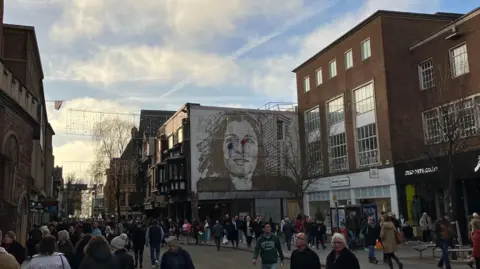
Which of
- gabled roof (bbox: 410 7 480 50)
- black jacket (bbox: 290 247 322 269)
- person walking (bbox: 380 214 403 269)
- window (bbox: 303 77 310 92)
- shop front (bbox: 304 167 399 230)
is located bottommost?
person walking (bbox: 380 214 403 269)

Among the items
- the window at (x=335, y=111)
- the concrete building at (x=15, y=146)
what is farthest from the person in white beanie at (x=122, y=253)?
the window at (x=335, y=111)

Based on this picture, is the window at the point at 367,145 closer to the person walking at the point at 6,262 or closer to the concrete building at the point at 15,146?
the concrete building at the point at 15,146

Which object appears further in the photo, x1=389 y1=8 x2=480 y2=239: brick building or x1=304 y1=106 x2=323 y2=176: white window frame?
x1=304 y1=106 x2=323 y2=176: white window frame

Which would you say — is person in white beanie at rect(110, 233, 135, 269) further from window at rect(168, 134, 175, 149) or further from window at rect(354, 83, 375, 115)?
window at rect(168, 134, 175, 149)

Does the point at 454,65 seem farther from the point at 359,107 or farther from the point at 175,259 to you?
the point at 175,259

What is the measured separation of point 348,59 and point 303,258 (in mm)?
32168

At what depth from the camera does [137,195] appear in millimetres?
74562

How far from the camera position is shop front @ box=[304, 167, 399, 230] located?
31.2m

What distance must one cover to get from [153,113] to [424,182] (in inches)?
1928

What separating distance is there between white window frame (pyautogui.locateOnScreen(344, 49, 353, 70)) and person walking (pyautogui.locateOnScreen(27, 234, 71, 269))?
3300 centimetres

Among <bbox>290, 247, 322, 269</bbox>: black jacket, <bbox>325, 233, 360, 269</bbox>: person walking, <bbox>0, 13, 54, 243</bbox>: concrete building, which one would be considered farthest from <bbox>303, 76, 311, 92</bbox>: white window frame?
<bbox>325, 233, 360, 269</bbox>: person walking

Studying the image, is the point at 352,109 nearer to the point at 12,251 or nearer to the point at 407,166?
the point at 407,166

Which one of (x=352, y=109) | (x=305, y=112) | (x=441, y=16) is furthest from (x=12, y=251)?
(x=305, y=112)

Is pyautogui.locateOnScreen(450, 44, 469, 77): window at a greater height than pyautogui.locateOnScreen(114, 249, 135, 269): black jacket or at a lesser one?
greater
